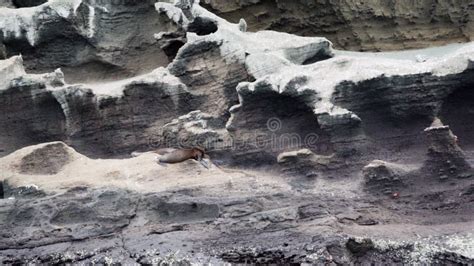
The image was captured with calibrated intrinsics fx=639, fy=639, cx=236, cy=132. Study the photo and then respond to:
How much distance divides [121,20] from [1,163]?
1.84 meters

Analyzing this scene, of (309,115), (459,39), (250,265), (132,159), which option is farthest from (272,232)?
(459,39)

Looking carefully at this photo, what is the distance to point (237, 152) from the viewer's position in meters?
4.87

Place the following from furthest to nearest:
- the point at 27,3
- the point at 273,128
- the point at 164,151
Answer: the point at 27,3 → the point at 164,151 → the point at 273,128

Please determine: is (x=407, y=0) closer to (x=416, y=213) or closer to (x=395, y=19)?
(x=395, y=19)

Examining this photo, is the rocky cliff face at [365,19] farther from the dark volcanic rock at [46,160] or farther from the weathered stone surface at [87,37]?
the dark volcanic rock at [46,160]

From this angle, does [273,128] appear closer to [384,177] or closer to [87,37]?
[384,177]

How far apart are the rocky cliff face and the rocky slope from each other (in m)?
0.11

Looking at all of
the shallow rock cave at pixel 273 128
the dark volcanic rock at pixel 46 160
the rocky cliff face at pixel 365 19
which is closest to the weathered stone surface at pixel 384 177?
the shallow rock cave at pixel 273 128

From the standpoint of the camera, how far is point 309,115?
15.3 ft

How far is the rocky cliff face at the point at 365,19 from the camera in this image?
18.2 ft

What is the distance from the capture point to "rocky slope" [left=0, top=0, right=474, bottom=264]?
3947 mm

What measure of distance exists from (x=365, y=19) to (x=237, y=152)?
1.85 meters

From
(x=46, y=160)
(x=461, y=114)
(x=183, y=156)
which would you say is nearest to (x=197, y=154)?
(x=183, y=156)

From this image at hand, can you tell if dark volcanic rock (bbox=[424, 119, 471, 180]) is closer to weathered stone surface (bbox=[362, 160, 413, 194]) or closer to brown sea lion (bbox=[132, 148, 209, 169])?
weathered stone surface (bbox=[362, 160, 413, 194])
